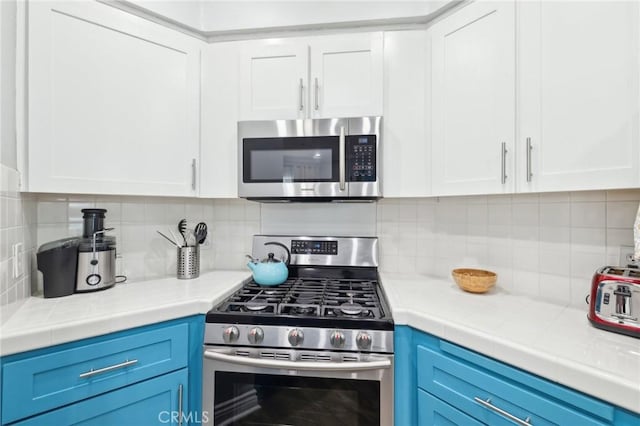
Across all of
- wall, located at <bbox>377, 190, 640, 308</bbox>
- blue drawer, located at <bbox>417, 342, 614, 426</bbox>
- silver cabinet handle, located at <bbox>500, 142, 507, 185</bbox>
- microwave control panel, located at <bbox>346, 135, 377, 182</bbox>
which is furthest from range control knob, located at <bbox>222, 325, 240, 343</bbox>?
silver cabinet handle, located at <bbox>500, 142, 507, 185</bbox>

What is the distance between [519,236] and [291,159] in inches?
46.4

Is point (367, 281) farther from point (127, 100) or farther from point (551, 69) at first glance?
point (127, 100)

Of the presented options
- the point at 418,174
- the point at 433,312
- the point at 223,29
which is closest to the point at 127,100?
the point at 223,29

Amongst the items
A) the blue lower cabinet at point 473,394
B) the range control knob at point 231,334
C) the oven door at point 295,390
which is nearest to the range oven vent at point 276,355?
the oven door at point 295,390

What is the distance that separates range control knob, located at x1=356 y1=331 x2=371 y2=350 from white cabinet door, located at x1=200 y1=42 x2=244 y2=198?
3.14ft

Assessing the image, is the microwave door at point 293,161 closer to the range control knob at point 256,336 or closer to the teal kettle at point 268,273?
the teal kettle at point 268,273

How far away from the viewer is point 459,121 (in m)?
1.24

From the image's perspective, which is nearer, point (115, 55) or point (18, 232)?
point (18, 232)

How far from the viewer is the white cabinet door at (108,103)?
43.1 inches

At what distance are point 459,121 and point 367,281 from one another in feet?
3.16

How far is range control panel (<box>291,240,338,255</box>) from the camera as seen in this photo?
168 cm

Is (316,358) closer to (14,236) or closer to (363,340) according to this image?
(363,340)

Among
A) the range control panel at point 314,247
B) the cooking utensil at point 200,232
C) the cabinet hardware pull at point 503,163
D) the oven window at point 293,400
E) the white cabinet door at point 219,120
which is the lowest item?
the oven window at point 293,400

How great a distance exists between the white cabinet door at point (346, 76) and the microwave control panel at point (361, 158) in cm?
15
